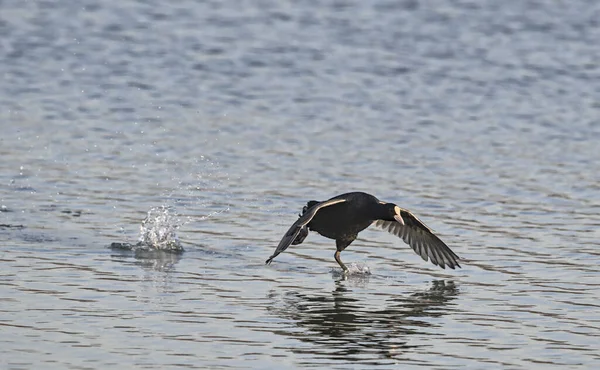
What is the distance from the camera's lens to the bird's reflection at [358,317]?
9281 millimetres

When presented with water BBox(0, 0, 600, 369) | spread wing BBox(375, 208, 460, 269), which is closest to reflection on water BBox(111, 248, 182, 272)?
water BBox(0, 0, 600, 369)

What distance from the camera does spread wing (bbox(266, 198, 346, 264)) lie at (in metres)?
10.6

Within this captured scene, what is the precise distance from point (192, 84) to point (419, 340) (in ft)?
41.7

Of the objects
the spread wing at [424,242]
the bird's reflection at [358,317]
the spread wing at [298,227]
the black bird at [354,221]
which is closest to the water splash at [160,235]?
the black bird at [354,221]

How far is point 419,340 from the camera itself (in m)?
9.48

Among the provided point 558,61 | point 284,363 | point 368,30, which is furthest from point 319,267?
point 368,30

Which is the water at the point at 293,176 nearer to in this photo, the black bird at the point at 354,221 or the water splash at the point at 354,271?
the water splash at the point at 354,271

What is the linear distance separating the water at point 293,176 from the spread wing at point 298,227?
449mm

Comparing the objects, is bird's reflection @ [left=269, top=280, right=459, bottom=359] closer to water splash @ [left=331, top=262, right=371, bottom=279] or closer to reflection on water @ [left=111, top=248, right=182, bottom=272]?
water splash @ [left=331, top=262, right=371, bottom=279]

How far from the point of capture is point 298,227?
1096 cm

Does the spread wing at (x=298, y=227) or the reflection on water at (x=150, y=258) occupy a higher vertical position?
the spread wing at (x=298, y=227)

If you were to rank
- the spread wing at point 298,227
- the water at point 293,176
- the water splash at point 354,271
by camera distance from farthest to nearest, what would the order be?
the water splash at point 354,271 < the spread wing at point 298,227 < the water at point 293,176

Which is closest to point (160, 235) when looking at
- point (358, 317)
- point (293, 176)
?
point (358, 317)

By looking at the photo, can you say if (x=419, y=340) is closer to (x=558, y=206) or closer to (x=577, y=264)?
(x=577, y=264)
